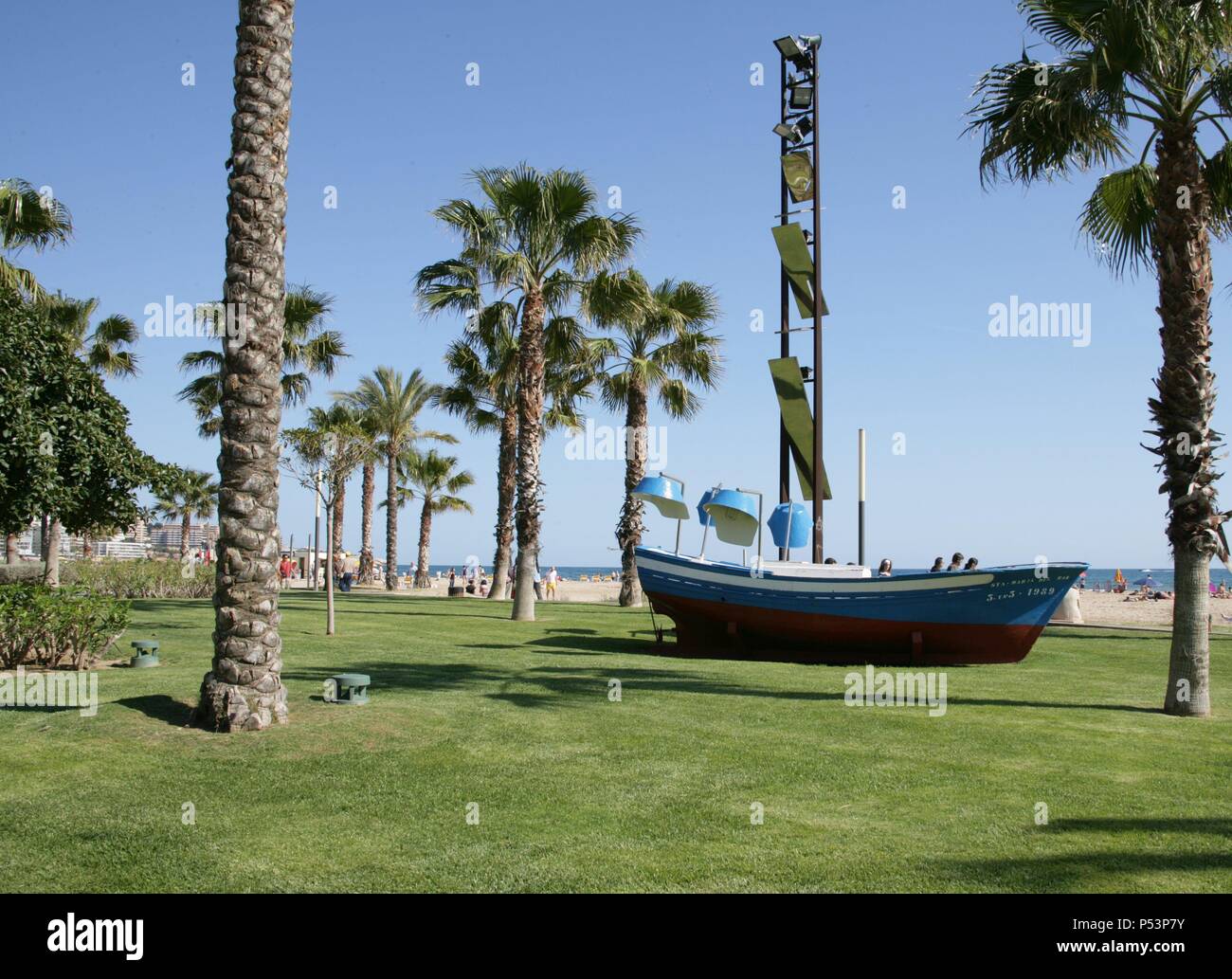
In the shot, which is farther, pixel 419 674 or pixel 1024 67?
pixel 419 674

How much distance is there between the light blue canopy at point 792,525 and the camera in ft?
57.9

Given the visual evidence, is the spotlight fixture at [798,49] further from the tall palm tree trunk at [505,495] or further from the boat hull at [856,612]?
the tall palm tree trunk at [505,495]

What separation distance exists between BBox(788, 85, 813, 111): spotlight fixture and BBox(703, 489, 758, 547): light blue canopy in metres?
8.58

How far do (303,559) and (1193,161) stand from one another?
5929cm

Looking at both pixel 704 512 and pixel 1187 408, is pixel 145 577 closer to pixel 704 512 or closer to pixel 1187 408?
pixel 704 512

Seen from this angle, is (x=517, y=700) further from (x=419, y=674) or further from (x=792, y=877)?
(x=792, y=877)

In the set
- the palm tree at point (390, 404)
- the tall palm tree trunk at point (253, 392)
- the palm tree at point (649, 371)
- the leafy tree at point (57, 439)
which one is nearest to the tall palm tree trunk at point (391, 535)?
the palm tree at point (390, 404)

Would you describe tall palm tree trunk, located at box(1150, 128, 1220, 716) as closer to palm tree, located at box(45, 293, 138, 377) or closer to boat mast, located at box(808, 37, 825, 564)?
boat mast, located at box(808, 37, 825, 564)

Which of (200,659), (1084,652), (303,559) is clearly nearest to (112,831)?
(200,659)

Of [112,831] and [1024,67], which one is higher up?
[1024,67]

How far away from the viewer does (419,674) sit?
12.2 metres

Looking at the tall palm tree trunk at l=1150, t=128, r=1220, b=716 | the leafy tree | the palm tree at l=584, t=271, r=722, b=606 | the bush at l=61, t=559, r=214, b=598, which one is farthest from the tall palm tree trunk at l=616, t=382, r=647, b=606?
the tall palm tree trunk at l=1150, t=128, r=1220, b=716

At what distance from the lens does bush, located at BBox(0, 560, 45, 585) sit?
1543 cm
